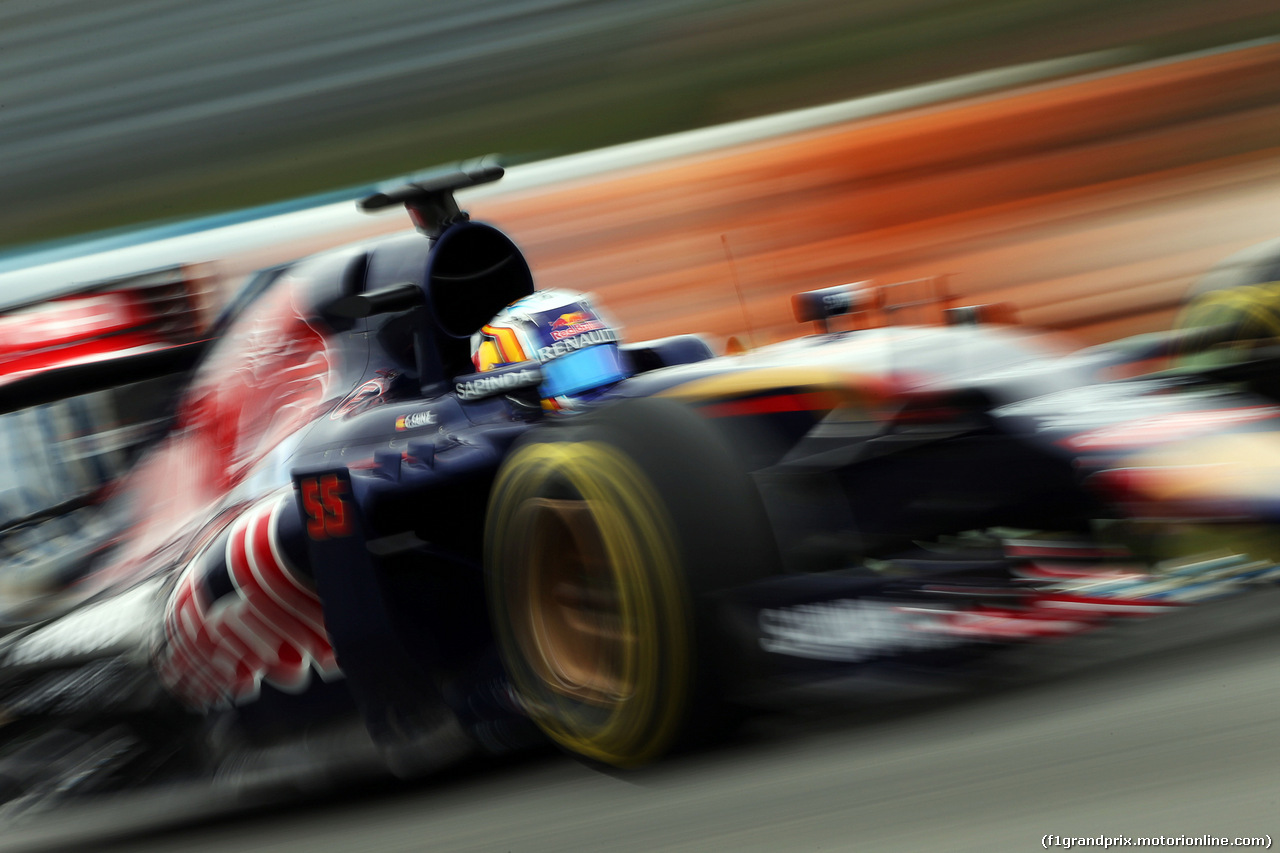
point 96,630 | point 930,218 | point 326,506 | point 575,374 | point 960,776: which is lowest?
point 960,776

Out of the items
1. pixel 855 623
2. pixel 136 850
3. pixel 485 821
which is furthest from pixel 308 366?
pixel 855 623

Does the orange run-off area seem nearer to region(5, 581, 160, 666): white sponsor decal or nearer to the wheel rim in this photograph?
region(5, 581, 160, 666): white sponsor decal

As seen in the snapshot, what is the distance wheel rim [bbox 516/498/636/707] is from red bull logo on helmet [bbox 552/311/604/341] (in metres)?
0.65

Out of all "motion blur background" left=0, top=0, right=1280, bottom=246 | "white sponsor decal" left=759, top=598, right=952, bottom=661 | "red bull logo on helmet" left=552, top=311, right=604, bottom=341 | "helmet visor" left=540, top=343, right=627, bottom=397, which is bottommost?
"white sponsor decal" left=759, top=598, right=952, bottom=661

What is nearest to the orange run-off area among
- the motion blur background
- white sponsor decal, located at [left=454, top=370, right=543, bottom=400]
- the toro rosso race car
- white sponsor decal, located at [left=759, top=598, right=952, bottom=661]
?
the motion blur background

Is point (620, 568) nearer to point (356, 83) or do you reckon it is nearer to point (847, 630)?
point (847, 630)

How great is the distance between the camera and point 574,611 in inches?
89.8

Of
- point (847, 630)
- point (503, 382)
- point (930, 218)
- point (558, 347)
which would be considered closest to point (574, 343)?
point (558, 347)

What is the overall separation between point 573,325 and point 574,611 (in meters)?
0.80

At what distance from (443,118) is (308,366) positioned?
3.34m

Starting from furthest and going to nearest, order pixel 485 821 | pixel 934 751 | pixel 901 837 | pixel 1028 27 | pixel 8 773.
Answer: pixel 1028 27
pixel 8 773
pixel 485 821
pixel 934 751
pixel 901 837

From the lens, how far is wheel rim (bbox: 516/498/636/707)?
2.16 m

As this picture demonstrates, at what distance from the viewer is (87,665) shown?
11.1 feet

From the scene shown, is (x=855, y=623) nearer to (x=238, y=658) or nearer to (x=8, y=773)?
(x=238, y=658)
